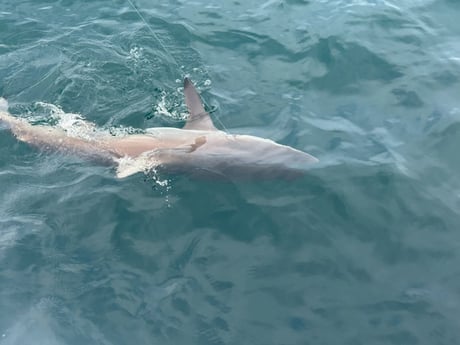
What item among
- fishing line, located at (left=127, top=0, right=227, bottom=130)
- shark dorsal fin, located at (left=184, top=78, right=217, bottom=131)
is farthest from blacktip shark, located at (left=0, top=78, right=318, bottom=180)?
fishing line, located at (left=127, top=0, right=227, bottom=130)

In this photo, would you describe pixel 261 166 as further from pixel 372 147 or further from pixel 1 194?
pixel 1 194

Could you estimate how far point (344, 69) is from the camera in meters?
11.1

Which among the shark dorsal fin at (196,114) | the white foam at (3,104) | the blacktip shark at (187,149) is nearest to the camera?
the blacktip shark at (187,149)

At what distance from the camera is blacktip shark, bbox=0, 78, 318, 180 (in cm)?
861

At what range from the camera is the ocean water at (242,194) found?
23.6 feet

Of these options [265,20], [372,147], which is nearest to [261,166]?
[372,147]

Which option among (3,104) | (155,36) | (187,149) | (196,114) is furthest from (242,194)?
(3,104)

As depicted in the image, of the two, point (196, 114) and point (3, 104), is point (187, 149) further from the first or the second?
point (3, 104)

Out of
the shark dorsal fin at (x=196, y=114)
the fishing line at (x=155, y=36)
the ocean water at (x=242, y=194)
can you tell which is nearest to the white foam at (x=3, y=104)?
the ocean water at (x=242, y=194)

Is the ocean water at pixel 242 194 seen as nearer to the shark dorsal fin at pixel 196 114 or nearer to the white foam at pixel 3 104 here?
the white foam at pixel 3 104

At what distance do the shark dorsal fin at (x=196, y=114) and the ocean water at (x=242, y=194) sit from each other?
0.63 meters

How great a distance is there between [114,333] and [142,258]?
124 cm

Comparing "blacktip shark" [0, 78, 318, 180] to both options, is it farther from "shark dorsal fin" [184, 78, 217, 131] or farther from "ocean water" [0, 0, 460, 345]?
"ocean water" [0, 0, 460, 345]

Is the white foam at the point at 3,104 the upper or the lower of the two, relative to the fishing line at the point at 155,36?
lower
